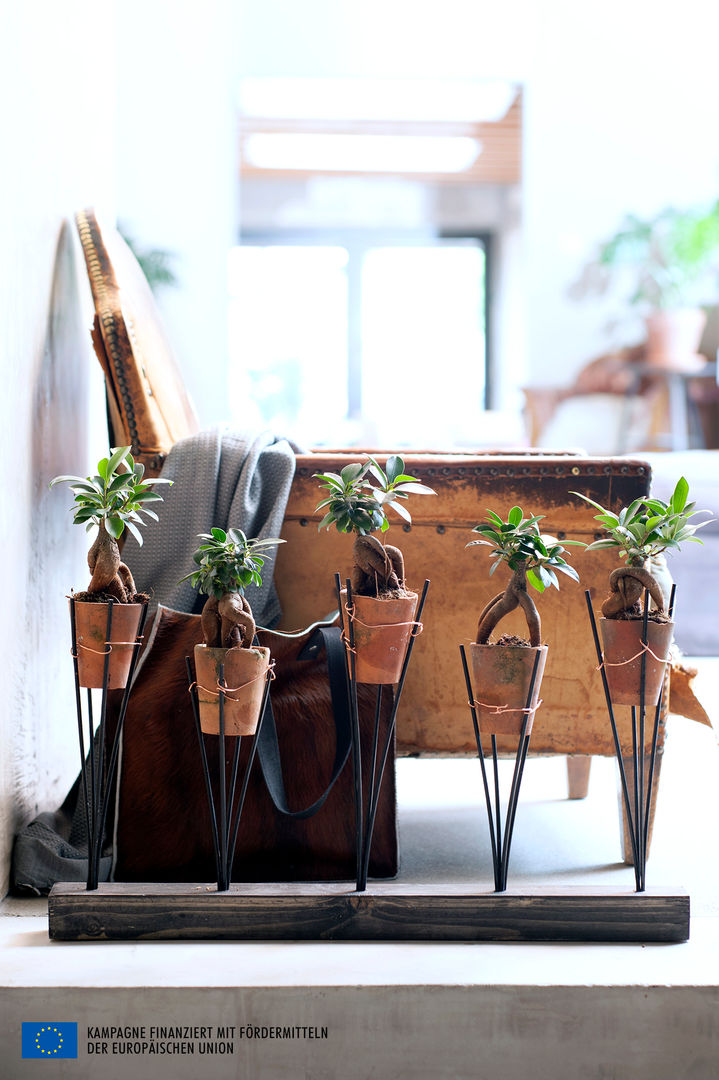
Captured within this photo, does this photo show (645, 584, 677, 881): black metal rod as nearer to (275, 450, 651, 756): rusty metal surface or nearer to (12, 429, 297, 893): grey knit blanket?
(275, 450, 651, 756): rusty metal surface

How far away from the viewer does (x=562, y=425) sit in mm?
5961

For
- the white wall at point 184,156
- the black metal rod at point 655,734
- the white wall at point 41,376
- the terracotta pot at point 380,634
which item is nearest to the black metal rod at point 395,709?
the terracotta pot at point 380,634

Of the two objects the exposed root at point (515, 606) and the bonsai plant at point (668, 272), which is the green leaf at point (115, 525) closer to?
the exposed root at point (515, 606)

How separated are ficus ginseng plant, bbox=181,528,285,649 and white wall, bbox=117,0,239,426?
4.83m

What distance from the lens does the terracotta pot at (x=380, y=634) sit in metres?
1.16

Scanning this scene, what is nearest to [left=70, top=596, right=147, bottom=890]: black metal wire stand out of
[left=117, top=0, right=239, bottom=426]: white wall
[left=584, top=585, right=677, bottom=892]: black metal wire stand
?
[left=584, top=585, right=677, bottom=892]: black metal wire stand

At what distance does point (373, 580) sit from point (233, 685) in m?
0.20

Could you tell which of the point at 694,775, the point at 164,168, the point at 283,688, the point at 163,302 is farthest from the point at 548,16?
the point at 283,688

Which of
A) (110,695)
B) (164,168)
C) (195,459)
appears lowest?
(110,695)

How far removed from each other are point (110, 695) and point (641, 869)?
71cm

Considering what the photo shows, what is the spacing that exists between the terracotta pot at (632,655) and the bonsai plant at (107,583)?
56 cm

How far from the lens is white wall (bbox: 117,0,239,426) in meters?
5.82

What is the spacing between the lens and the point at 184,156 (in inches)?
234

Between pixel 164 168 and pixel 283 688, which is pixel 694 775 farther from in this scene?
pixel 164 168
